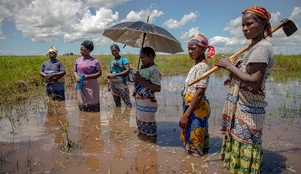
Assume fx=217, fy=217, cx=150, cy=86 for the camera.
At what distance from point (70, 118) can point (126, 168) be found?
2.65 meters

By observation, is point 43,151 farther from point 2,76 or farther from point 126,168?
point 2,76

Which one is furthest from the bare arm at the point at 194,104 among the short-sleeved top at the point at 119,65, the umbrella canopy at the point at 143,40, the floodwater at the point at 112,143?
the short-sleeved top at the point at 119,65

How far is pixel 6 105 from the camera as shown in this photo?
220 inches

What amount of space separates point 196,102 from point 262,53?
1020 millimetres

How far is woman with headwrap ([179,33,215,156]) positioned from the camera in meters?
2.77

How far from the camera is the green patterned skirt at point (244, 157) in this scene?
91.4 inches

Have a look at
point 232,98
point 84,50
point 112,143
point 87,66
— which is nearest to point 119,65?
point 87,66

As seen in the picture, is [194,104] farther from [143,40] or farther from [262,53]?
[143,40]

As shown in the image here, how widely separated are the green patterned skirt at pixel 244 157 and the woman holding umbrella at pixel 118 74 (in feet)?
11.1

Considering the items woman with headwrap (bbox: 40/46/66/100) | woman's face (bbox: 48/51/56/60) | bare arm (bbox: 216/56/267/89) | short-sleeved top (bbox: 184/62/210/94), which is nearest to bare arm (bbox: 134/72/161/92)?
short-sleeved top (bbox: 184/62/210/94)

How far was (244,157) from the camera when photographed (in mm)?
2363

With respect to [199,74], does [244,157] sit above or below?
below

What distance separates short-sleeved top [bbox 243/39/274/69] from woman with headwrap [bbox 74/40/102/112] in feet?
12.0

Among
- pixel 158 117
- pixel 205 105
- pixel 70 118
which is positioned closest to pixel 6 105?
pixel 70 118
